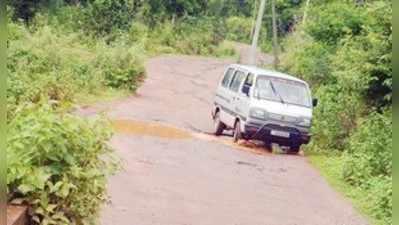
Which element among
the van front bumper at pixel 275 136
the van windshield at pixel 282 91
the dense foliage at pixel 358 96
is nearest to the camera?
the dense foliage at pixel 358 96

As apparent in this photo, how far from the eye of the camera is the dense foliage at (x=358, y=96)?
12797 millimetres

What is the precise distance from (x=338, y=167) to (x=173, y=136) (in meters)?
4.38

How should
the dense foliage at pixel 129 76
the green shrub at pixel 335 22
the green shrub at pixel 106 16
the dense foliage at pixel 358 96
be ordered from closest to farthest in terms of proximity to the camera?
the dense foliage at pixel 129 76 < the dense foliage at pixel 358 96 < the green shrub at pixel 335 22 < the green shrub at pixel 106 16

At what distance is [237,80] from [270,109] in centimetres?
180

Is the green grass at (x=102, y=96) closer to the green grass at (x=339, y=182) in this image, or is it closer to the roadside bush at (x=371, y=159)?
the green grass at (x=339, y=182)

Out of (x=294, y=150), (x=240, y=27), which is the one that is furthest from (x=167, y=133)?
(x=240, y=27)

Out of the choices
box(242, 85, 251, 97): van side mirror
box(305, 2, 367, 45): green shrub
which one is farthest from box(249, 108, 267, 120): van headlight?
box(305, 2, 367, 45): green shrub

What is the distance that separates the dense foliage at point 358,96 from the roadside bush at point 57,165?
14.6 feet

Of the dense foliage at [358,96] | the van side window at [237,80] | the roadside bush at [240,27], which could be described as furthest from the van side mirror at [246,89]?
the roadside bush at [240,27]

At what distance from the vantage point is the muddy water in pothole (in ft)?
57.0

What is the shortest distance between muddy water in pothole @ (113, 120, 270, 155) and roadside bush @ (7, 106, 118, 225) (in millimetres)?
11363

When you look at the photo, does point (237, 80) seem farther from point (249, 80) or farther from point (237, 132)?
point (237, 132)

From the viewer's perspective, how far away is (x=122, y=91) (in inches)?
985

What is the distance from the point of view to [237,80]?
19.0 m
